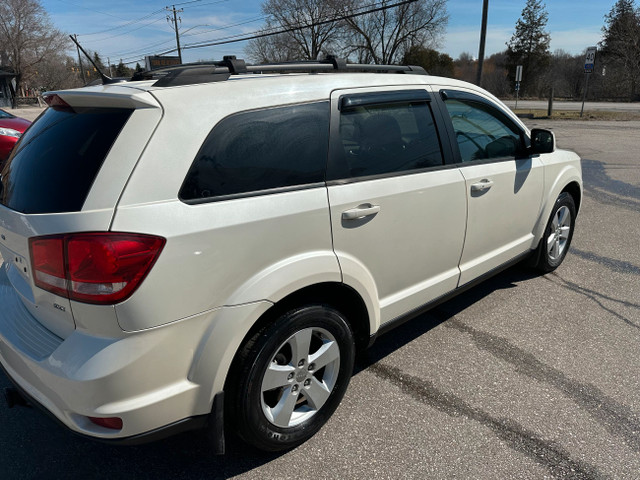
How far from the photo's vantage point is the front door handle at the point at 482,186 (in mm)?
3029

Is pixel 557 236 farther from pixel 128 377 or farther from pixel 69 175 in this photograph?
pixel 69 175

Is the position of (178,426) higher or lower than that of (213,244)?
lower

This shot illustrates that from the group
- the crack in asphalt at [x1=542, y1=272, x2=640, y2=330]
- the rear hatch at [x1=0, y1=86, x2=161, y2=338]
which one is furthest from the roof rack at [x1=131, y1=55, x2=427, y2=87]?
the crack in asphalt at [x1=542, y1=272, x2=640, y2=330]

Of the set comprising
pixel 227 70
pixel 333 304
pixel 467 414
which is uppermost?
pixel 227 70

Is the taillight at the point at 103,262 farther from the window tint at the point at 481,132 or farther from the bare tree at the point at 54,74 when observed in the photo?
the bare tree at the point at 54,74

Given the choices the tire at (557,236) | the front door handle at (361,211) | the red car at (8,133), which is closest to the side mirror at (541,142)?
the tire at (557,236)

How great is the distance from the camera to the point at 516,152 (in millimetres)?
3564

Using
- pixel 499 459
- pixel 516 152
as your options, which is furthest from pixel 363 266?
pixel 516 152

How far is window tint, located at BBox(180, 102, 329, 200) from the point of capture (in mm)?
1879

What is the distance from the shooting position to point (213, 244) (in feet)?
5.89

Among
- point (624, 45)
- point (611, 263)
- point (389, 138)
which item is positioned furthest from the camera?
point (624, 45)

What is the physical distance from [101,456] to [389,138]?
227cm

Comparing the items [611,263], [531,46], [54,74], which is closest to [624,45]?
[531,46]

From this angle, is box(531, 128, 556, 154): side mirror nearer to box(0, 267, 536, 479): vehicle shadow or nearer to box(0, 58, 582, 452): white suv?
box(0, 58, 582, 452): white suv
